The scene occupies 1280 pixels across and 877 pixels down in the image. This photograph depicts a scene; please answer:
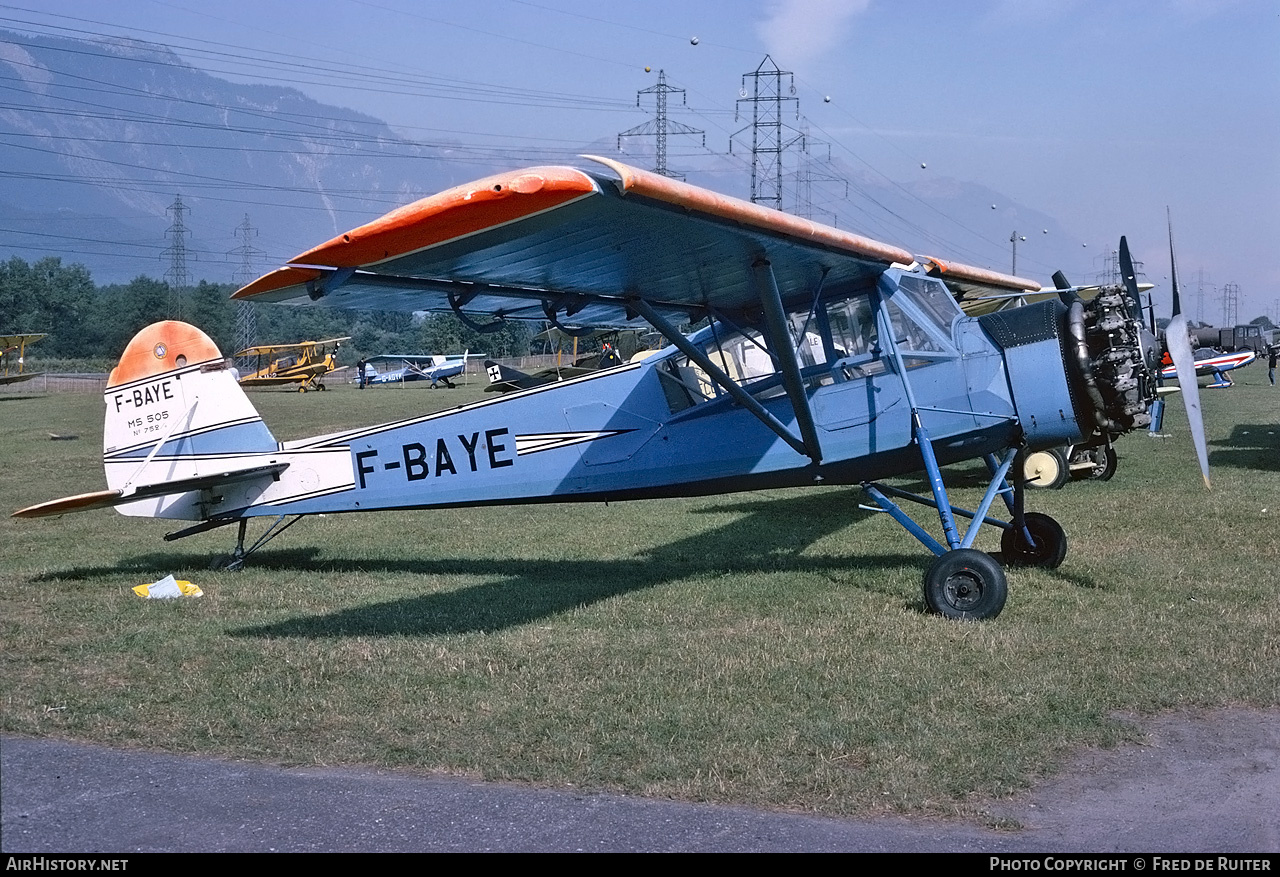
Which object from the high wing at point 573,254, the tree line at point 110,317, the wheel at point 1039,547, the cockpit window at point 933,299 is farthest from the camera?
the tree line at point 110,317

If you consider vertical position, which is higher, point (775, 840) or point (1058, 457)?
point (1058, 457)

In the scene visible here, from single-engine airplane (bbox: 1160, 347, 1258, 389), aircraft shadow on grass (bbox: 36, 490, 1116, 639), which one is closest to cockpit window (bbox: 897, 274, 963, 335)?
aircraft shadow on grass (bbox: 36, 490, 1116, 639)

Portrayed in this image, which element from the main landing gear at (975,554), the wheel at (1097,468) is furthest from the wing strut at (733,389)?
the wheel at (1097,468)

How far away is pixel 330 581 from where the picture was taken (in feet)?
29.5

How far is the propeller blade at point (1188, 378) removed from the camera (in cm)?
789

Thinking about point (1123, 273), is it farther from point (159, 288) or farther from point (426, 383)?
point (159, 288)

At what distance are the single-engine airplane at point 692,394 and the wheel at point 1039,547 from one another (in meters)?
0.02

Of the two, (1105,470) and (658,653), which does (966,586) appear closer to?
(658,653)

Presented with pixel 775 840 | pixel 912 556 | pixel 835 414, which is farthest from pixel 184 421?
pixel 775 840

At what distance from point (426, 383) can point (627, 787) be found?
194 ft

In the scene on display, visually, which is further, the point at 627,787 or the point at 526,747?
the point at 526,747

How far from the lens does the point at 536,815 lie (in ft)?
14.0

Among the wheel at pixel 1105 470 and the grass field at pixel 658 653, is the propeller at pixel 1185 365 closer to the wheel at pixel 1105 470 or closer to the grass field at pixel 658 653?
the grass field at pixel 658 653

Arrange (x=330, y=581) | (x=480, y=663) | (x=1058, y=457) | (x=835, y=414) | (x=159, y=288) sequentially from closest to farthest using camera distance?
(x=480, y=663) → (x=835, y=414) → (x=330, y=581) → (x=1058, y=457) → (x=159, y=288)
